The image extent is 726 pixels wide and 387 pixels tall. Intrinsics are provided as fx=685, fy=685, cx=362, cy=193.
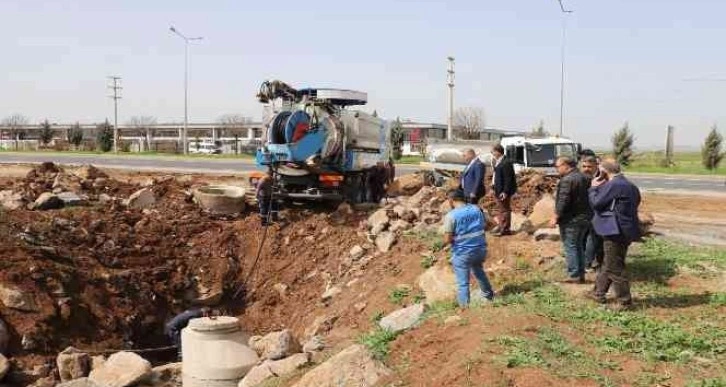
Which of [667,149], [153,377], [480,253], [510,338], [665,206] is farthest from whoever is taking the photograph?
[667,149]

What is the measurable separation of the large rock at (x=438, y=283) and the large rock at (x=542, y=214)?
2828mm

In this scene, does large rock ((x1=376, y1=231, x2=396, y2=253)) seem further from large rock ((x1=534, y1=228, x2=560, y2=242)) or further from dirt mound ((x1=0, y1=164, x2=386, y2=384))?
large rock ((x1=534, y1=228, x2=560, y2=242))

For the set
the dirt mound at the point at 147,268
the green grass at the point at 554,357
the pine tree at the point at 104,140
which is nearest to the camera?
the green grass at the point at 554,357

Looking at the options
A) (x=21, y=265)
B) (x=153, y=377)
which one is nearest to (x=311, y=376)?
(x=153, y=377)

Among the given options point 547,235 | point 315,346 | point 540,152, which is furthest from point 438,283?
point 540,152

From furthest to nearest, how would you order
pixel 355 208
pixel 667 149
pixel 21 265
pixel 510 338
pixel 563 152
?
pixel 667 149
pixel 563 152
pixel 355 208
pixel 21 265
pixel 510 338

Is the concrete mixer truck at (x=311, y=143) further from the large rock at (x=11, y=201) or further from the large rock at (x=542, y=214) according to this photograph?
the large rock at (x=11, y=201)

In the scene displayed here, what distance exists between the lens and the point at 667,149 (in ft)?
150

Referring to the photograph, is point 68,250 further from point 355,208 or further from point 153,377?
point 355,208

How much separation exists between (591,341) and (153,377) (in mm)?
5939

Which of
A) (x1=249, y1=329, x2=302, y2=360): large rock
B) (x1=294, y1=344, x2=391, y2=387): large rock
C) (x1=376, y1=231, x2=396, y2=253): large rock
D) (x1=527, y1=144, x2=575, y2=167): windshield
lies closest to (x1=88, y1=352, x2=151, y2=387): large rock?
(x1=249, y1=329, x2=302, y2=360): large rock

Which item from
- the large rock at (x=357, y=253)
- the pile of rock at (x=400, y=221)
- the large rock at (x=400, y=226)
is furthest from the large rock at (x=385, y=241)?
the large rock at (x=357, y=253)

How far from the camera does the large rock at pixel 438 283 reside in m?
8.60

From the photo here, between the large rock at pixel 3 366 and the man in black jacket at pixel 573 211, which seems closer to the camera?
the man in black jacket at pixel 573 211
